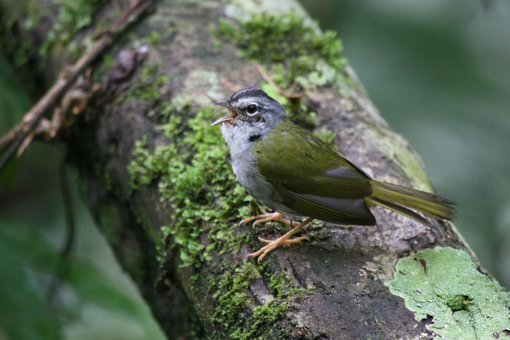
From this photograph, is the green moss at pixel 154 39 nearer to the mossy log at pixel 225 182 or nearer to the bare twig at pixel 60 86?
the mossy log at pixel 225 182

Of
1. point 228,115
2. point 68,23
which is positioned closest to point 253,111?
point 228,115

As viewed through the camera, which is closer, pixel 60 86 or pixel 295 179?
pixel 295 179

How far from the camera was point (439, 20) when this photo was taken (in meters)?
4.89

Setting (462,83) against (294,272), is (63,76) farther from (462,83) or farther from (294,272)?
(462,83)

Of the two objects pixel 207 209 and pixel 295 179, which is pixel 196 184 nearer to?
pixel 207 209

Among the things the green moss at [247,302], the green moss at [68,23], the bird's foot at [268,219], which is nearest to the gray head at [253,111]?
the bird's foot at [268,219]

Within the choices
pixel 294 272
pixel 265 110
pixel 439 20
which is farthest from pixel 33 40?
pixel 439 20

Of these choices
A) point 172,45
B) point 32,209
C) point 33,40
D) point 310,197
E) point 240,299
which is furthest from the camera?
point 32,209

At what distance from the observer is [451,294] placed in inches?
91.0

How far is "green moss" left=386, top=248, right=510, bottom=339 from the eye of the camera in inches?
84.7

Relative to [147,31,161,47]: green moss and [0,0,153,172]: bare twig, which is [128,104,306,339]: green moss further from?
[0,0,153,172]: bare twig

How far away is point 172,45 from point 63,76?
0.68 metres

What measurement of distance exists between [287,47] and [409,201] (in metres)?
1.42

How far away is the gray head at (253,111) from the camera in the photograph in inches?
120
